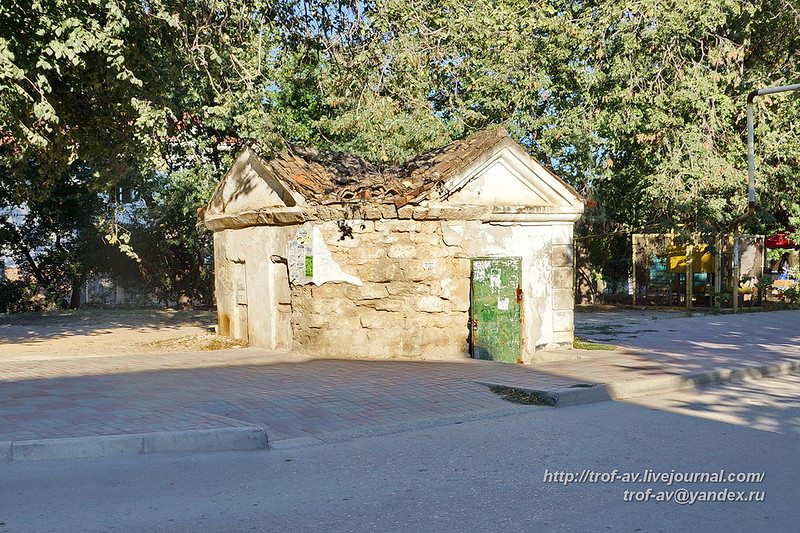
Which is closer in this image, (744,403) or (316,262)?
(744,403)

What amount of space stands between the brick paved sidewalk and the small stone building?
0.52m

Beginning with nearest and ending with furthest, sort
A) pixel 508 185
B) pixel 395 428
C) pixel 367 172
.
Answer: pixel 395 428
pixel 508 185
pixel 367 172

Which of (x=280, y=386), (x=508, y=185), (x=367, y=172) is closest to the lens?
(x=280, y=386)

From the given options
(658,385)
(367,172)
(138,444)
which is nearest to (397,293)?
(367,172)

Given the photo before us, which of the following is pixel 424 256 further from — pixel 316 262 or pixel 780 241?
pixel 780 241

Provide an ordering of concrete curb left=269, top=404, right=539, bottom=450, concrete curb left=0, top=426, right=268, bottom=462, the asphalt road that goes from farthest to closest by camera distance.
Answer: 1. concrete curb left=269, top=404, right=539, bottom=450
2. concrete curb left=0, top=426, right=268, bottom=462
3. the asphalt road

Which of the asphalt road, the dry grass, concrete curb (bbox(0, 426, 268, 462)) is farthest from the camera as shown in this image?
the dry grass

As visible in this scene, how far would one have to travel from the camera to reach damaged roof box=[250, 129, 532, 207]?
1139 centimetres

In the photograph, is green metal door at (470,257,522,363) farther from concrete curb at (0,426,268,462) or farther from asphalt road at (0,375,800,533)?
concrete curb at (0,426,268,462)

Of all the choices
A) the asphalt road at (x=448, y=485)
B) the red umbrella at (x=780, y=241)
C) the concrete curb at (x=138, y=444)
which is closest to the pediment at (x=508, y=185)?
the asphalt road at (x=448, y=485)

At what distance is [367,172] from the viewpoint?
12.7 metres

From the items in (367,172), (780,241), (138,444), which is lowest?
(138,444)

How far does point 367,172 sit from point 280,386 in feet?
15.8

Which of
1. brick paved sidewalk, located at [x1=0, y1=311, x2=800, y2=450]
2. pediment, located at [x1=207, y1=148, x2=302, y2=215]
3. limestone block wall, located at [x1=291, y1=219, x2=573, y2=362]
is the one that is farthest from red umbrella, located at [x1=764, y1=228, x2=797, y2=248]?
pediment, located at [x1=207, y1=148, x2=302, y2=215]
